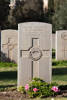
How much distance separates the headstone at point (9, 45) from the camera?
15125mm

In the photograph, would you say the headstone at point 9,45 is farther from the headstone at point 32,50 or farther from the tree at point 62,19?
the tree at point 62,19

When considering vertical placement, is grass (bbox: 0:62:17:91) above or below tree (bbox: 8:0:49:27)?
below

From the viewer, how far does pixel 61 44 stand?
1695cm

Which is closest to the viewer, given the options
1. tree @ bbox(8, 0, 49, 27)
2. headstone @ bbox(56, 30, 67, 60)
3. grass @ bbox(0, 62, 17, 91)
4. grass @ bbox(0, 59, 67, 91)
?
grass @ bbox(0, 62, 17, 91)

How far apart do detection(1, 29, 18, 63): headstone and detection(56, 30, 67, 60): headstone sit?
8.81ft

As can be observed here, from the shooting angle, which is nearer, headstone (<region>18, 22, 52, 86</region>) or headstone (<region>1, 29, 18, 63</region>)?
headstone (<region>18, 22, 52, 86</region>)

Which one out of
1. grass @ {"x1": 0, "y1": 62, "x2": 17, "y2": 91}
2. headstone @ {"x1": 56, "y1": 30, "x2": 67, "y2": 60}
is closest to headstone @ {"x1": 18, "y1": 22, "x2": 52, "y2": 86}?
grass @ {"x1": 0, "y1": 62, "x2": 17, "y2": 91}

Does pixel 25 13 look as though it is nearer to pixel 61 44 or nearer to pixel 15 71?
pixel 61 44

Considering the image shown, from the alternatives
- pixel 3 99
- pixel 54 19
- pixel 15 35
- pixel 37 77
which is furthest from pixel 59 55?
pixel 54 19

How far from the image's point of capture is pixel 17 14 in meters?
40.5

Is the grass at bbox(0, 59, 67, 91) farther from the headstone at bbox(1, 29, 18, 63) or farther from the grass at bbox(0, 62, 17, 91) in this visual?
the headstone at bbox(1, 29, 18, 63)

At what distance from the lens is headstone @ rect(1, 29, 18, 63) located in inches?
595

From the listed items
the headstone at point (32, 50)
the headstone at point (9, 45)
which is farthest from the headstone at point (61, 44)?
the headstone at point (32, 50)

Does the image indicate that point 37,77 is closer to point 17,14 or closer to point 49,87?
point 49,87
